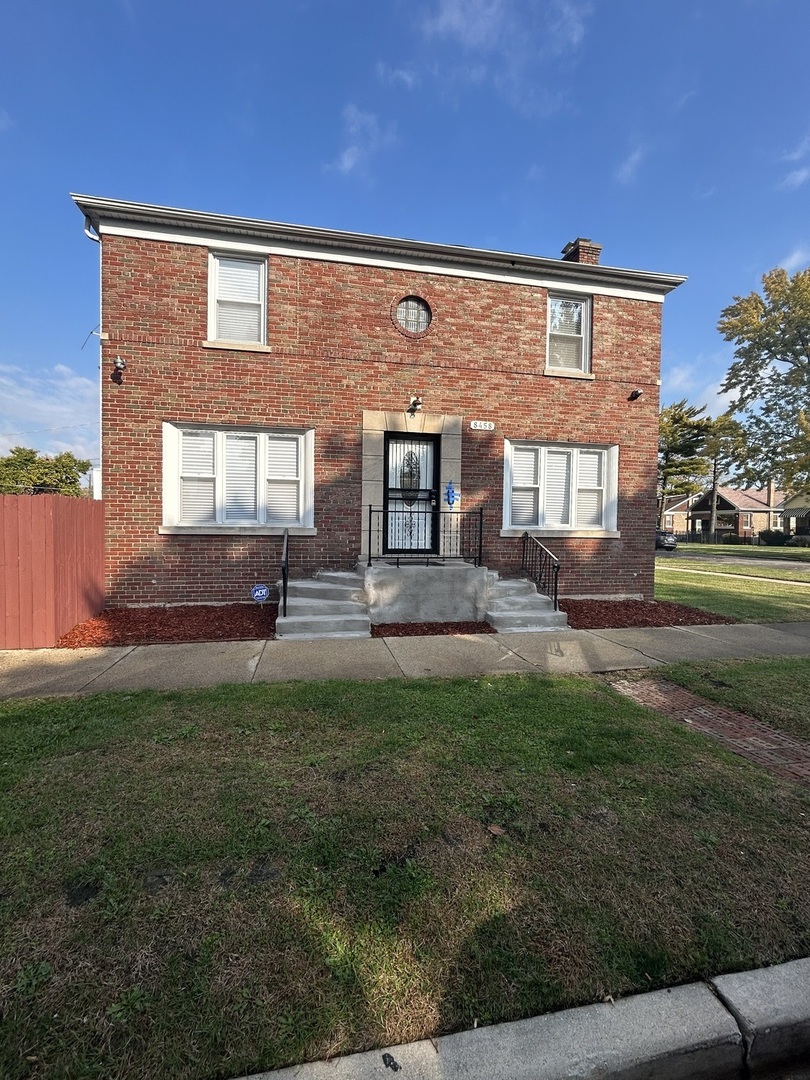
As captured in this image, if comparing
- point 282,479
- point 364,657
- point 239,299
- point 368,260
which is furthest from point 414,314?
point 364,657

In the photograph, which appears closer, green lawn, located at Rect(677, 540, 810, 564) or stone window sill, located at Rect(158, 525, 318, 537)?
stone window sill, located at Rect(158, 525, 318, 537)

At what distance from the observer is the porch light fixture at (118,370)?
773 centimetres

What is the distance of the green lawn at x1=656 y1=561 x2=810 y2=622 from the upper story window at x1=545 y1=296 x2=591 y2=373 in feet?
16.1

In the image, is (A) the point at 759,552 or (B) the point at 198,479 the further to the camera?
(A) the point at 759,552

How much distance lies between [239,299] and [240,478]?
2.83 meters

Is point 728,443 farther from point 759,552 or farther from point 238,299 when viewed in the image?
point 238,299

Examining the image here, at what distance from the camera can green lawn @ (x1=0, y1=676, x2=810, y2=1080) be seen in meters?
1.69

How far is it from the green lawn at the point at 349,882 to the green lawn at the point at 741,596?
20.7 ft

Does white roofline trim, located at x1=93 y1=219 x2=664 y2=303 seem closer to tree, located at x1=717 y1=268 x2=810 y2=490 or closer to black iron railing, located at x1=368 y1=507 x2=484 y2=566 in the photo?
black iron railing, located at x1=368 y1=507 x2=484 y2=566

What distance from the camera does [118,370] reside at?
25.6 feet

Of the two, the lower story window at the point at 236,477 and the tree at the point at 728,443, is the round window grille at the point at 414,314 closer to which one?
the lower story window at the point at 236,477

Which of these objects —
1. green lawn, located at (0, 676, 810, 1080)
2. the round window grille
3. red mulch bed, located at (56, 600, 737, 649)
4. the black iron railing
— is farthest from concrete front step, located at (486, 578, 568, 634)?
the round window grille

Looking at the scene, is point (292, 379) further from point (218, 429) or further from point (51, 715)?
Answer: point (51, 715)

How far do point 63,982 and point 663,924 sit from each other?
2.22m
